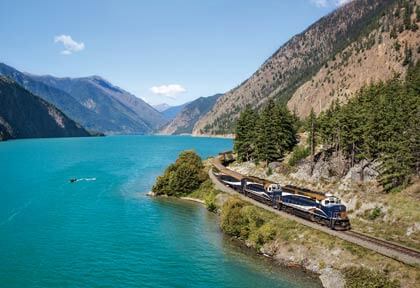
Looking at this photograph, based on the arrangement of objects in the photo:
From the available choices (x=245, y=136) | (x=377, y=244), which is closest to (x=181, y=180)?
(x=245, y=136)

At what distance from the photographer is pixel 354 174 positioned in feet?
252

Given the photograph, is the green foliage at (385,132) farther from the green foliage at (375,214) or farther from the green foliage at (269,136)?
the green foliage at (269,136)

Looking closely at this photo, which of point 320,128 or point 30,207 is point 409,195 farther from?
point 30,207

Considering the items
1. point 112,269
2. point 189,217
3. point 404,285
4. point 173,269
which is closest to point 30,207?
point 189,217

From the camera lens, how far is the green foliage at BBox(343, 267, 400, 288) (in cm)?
4081

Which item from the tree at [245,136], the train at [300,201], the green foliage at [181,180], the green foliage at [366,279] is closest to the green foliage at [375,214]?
the train at [300,201]

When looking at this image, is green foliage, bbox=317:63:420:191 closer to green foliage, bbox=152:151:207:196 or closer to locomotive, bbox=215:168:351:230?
locomotive, bbox=215:168:351:230

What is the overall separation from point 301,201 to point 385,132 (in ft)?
77.9

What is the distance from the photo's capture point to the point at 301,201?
2475 inches

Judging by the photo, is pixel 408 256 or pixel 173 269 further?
pixel 173 269

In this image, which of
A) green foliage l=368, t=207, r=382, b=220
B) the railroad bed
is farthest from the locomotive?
green foliage l=368, t=207, r=382, b=220

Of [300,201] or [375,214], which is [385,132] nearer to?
[375,214]

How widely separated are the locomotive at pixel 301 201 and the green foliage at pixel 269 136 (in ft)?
67.5

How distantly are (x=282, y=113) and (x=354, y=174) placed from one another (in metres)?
36.8
